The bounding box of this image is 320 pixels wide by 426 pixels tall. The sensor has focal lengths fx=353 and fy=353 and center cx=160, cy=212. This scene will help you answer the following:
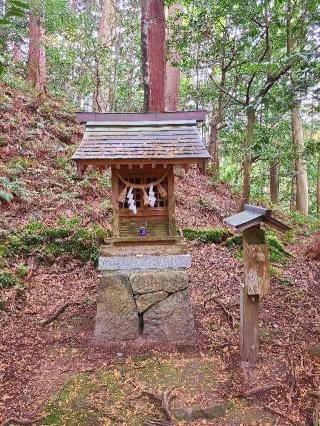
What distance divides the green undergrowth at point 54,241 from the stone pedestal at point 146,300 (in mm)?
2626

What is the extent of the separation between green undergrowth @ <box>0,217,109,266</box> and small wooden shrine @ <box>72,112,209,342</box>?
2.50 metres

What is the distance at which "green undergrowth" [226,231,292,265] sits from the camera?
892cm

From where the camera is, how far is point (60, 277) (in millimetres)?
7719

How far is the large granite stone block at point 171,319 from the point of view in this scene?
5.78 metres

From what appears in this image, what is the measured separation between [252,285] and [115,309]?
2.30 m

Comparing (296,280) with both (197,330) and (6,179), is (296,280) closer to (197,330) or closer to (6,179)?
(197,330)

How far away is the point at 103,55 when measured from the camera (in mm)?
13625

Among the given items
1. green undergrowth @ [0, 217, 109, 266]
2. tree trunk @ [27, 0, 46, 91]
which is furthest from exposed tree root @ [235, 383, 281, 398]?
tree trunk @ [27, 0, 46, 91]

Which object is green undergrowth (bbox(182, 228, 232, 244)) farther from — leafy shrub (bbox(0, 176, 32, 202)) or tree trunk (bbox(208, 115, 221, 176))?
tree trunk (bbox(208, 115, 221, 176))

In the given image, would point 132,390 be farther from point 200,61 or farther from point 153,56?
point 200,61

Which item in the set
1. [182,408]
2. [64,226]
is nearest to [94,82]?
[64,226]

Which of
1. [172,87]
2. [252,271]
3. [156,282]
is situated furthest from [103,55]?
[252,271]

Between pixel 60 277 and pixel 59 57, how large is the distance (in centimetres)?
1221

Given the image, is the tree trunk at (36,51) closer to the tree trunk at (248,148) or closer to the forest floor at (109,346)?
the forest floor at (109,346)
